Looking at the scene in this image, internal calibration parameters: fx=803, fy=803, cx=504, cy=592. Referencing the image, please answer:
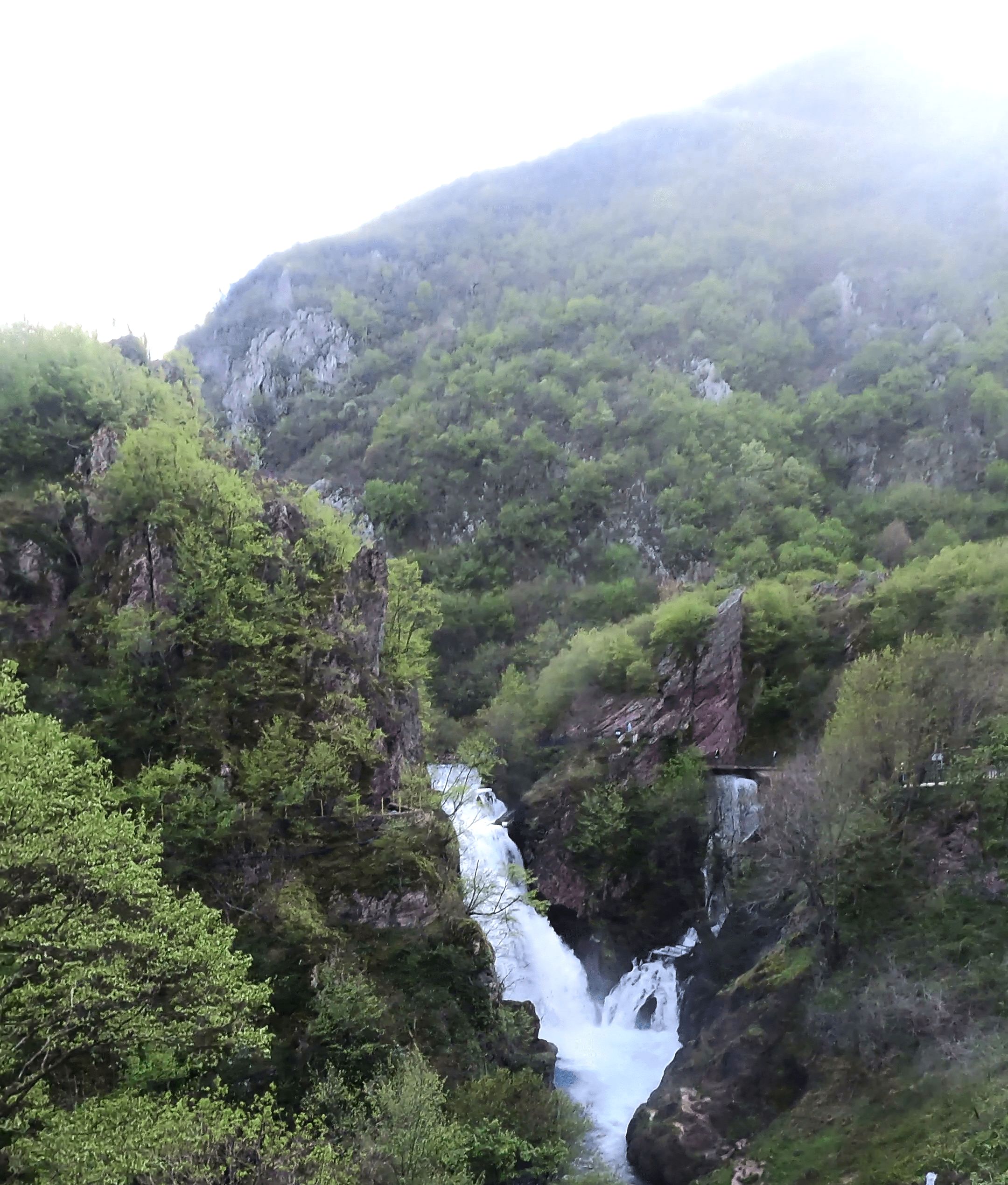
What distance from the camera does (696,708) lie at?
4444cm

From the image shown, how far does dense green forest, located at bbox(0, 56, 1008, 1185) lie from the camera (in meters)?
16.2

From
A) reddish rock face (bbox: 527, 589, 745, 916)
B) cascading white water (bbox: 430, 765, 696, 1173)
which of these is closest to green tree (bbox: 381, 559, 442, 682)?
cascading white water (bbox: 430, 765, 696, 1173)

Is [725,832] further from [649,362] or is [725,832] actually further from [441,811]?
[649,362]

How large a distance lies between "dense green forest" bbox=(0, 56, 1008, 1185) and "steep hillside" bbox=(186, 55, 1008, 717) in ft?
3.67

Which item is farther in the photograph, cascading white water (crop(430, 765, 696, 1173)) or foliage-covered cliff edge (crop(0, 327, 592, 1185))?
cascading white water (crop(430, 765, 696, 1173))

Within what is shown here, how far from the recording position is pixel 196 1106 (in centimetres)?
1719

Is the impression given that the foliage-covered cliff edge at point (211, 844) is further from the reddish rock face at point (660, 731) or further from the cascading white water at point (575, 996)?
the reddish rock face at point (660, 731)

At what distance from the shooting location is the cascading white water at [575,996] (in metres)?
31.0

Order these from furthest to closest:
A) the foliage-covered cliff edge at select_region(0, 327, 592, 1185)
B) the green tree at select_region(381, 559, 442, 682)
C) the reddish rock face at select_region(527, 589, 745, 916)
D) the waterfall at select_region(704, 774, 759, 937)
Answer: the reddish rock face at select_region(527, 589, 745, 916) < the waterfall at select_region(704, 774, 759, 937) < the green tree at select_region(381, 559, 442, 682) < the foliage-covered cliff edge at select_region(0, 327, 592, 1185)

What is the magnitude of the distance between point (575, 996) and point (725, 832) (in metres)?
10.4

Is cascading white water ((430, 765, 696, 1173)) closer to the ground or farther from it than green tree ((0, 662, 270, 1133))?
closer to the ground

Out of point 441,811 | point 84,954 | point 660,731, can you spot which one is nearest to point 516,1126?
point 441,811

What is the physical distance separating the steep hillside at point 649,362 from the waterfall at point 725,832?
81.7ft

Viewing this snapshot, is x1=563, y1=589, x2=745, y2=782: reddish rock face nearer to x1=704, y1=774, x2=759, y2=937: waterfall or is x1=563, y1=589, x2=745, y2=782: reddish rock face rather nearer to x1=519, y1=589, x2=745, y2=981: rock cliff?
x1=519, y1=589, x2=745, y2=981: rock cliff
